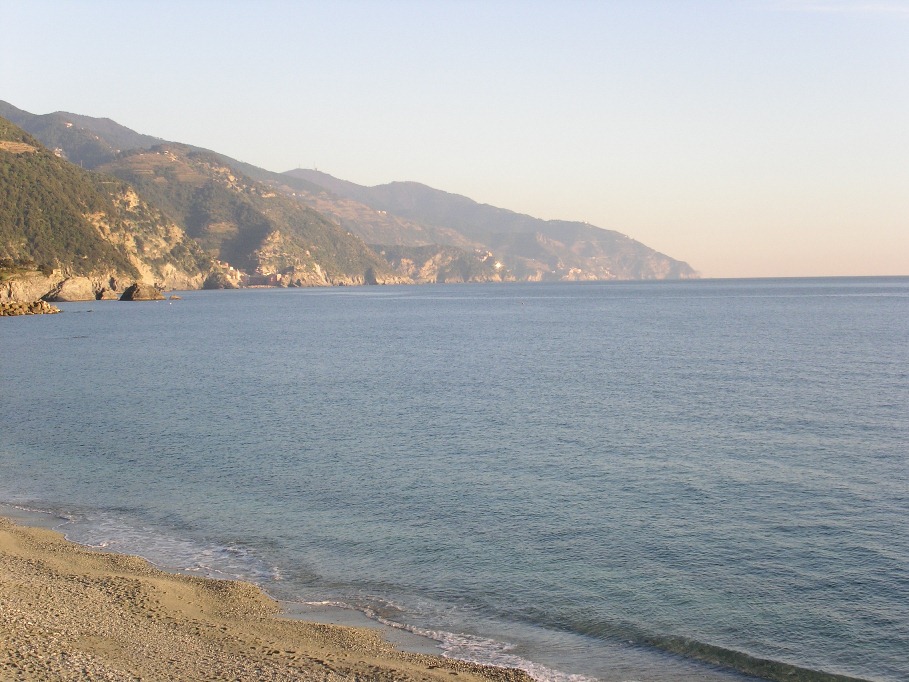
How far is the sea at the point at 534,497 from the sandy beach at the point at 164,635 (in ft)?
4.96

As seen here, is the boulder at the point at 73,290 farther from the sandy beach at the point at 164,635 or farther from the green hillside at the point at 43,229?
the sandy beach at the point at 164,635

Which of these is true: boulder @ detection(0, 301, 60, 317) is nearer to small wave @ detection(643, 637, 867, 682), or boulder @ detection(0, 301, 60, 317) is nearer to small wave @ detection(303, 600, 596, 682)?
small wave @ detection(303, 600, 596, 682)

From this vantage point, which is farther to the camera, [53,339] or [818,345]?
[53,339]

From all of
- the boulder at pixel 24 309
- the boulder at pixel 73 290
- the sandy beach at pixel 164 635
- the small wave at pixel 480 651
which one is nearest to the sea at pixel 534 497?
→ the small wave at pixel 480 651

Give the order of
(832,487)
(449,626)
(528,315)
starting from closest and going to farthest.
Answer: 1. (449,626)
2. (832,487)
3. (528,315)

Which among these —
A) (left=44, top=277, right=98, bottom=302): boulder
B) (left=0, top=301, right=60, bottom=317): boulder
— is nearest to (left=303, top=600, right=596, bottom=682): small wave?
(left=0, top=301, right=60, bottom=317): boulder

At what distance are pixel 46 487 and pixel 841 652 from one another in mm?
27028

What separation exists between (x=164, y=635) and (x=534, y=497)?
14.7 meters

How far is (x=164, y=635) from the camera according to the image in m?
16.3

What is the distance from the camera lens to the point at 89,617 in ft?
55.4

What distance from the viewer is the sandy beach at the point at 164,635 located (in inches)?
564

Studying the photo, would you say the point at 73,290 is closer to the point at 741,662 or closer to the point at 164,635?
the point at 164,635

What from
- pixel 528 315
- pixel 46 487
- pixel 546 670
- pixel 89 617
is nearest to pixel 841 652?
pixel 546 670

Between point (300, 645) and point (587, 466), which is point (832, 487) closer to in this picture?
point (587, 466)
